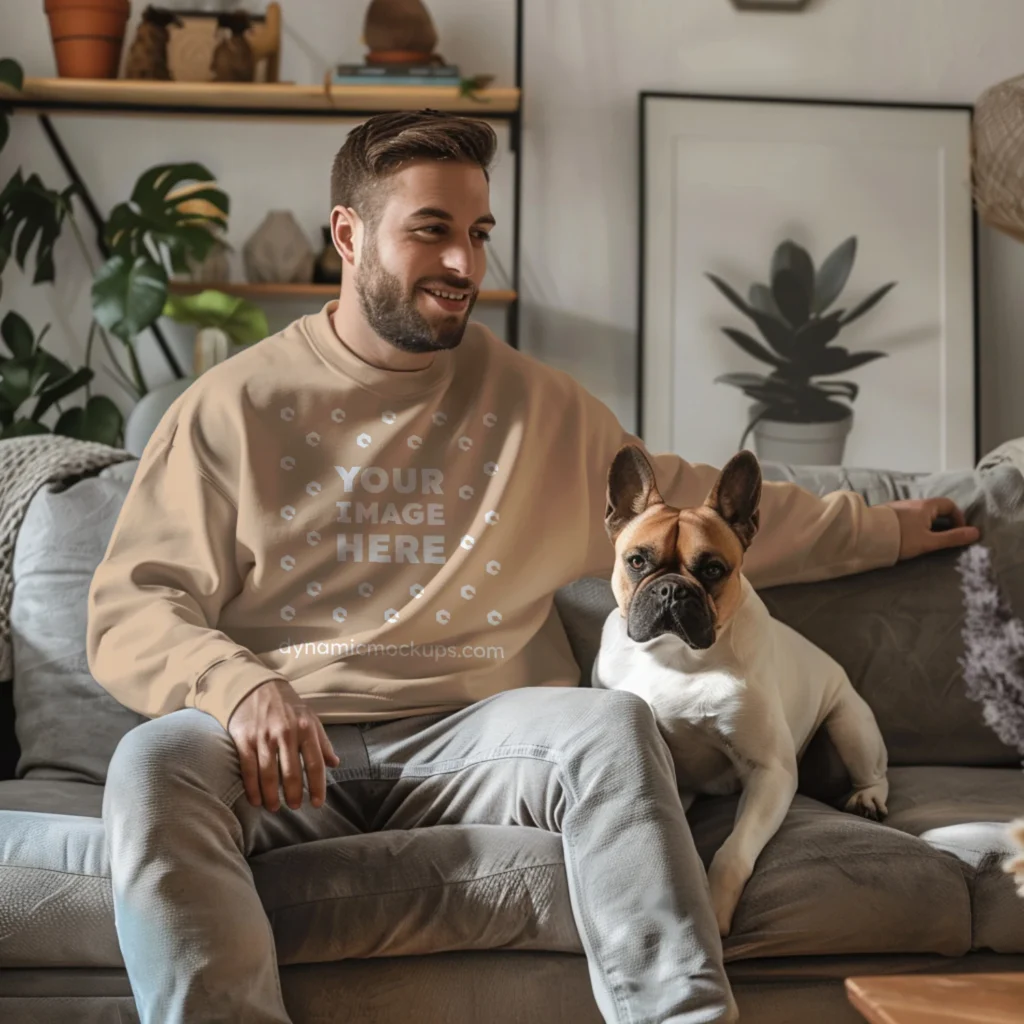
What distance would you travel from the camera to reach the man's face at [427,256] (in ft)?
5.98

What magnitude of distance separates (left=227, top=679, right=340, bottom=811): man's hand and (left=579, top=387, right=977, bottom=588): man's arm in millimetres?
551

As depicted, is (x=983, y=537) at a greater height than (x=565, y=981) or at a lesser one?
greater

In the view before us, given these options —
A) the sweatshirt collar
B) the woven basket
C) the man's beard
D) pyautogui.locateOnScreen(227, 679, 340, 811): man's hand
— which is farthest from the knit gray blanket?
the woven basket

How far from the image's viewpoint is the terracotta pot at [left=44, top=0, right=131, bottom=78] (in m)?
3.26

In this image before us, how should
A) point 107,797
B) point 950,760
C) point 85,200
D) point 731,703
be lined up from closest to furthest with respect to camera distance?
point 107,797, point 731,703, point 950,760, point 85,200

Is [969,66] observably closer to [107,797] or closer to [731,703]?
[731,703]

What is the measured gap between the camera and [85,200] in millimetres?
3387

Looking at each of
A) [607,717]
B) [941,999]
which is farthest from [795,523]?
[941,999]

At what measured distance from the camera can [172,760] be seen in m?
1.40

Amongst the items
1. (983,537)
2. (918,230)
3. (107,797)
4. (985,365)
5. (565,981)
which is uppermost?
(918,230)

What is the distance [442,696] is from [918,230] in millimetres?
2385

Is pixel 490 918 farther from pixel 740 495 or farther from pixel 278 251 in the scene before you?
pixel 278 251

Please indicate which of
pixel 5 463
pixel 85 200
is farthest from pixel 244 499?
pixel 85 200

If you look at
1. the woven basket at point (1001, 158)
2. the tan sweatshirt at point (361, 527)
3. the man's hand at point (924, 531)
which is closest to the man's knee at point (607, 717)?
the tan sweatshirt at point (361, 527)
